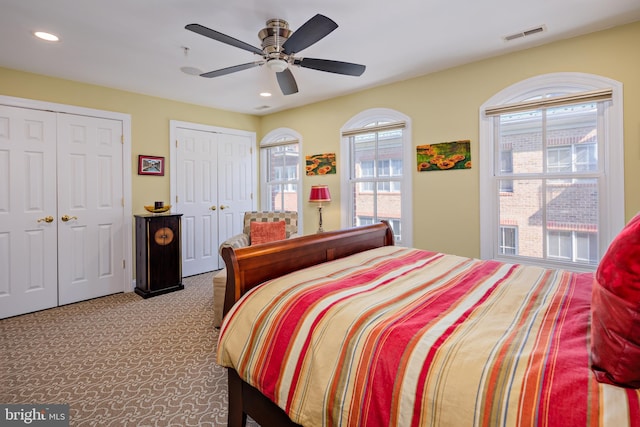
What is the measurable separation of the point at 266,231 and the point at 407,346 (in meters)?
3.32

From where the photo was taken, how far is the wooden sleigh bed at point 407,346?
0.87m

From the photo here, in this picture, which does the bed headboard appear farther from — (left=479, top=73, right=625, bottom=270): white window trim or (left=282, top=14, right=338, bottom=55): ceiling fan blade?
(left=479, top=73, right=625, bottom=270): white window trim

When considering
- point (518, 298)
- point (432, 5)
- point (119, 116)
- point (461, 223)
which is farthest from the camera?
point (119, 116)

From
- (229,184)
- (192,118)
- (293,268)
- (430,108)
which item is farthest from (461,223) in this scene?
(192,118)

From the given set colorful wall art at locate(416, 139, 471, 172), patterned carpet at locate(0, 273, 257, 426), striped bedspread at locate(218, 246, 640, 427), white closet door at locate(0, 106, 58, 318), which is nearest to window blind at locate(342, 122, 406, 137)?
colorful wall art at locate(416, 139, 471, 172)

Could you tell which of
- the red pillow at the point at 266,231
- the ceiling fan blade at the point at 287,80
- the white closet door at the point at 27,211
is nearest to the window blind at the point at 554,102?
the ceiling fan blade at the point at 287,80

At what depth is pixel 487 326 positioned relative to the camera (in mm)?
1186

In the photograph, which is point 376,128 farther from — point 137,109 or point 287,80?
point 137,109

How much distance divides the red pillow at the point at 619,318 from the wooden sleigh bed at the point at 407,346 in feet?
0.13

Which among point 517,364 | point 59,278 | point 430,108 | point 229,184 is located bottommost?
point 59,278

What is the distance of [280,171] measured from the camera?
5527 mm

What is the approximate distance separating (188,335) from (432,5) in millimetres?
3305

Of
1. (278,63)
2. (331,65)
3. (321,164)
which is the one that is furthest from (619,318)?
(321,164)

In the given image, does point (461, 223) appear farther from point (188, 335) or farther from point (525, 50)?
point (188, 335)
